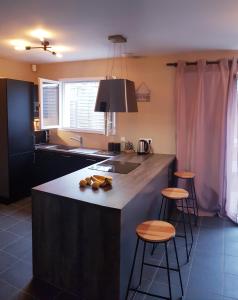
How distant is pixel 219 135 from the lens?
12.1 feet

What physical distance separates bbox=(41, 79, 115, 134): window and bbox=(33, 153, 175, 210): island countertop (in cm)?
158

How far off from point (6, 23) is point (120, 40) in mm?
1228

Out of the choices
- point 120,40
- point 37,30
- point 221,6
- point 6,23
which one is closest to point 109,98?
point 120,40

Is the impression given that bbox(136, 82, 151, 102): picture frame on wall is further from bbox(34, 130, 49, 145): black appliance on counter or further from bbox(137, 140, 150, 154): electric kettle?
bbox(34, 130, 49, 145): black appliance on counter

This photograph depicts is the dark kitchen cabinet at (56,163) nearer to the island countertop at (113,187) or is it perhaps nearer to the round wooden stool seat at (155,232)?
the island countertop at (113,187)

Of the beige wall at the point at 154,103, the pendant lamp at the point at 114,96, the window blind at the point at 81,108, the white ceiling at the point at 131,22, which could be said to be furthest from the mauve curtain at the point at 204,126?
the window blind at the point at 81,108

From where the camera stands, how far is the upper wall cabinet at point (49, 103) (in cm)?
443

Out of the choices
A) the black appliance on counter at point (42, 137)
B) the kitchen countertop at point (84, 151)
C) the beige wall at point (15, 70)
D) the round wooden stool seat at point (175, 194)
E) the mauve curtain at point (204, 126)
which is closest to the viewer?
the round wooden stool seat at point (175, 194)

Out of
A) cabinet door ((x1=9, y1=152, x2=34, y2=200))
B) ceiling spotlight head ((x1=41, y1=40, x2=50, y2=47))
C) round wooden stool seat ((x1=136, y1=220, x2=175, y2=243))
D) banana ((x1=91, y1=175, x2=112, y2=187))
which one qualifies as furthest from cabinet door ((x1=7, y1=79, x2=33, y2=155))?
round wooden stool seat ((x1=136, y1=220, x2=175, y2=243))

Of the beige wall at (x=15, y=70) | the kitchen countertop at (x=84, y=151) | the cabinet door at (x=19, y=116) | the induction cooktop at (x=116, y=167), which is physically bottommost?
the induction cooktop at (x=116, y=167)

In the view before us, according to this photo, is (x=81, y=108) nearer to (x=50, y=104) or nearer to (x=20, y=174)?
(x=50, y=104)

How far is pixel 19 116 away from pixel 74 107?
1.09 metres

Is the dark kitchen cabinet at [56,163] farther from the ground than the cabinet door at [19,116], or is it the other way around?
the cabinet door at [19,116]

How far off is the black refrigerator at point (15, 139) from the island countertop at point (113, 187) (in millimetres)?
1679
